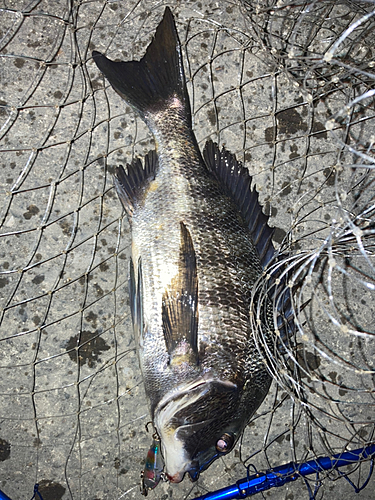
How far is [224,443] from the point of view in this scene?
1.74 meters

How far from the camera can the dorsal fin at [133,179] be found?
1.86 m

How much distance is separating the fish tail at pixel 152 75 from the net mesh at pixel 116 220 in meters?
0.20

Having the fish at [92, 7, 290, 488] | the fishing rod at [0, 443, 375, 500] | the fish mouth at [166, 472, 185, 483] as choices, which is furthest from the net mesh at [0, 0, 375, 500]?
the fish mouth at [166, 472, 185, 483]

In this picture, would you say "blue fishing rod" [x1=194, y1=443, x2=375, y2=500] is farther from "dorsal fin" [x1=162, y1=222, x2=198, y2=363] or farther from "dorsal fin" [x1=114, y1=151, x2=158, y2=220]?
"dorsal fin" [x1=114, y1=151, x2=158, y2=220]

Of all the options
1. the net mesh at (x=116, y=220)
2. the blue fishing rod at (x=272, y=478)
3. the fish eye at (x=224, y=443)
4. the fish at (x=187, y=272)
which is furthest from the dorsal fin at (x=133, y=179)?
the blue fishing rod at (x=272, y=478)

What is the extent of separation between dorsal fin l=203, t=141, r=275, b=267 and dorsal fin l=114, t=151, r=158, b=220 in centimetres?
27

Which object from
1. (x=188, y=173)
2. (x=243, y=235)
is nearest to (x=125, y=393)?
(x=243, y=235)

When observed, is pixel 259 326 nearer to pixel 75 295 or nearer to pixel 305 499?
pixel 75 295

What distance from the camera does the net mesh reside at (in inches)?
79.5

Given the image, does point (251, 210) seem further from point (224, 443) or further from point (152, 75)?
point (224, 443)

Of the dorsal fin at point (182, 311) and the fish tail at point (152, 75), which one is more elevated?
the fish tail at point (152, 75)

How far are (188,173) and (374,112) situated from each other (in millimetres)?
1105

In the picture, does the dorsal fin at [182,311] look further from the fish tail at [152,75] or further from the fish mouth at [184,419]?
the fish tail at [152,75]

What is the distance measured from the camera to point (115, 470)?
2.07 m
